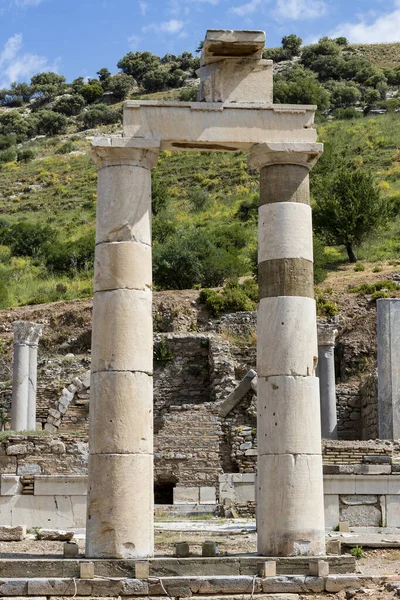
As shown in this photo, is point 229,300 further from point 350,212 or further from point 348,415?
point 350,212

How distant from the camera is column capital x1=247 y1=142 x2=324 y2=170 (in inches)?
615

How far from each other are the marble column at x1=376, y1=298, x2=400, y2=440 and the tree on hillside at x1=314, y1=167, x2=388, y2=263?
22.9m

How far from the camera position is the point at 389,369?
2748 centimetres

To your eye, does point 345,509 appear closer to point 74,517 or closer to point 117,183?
point 74,517

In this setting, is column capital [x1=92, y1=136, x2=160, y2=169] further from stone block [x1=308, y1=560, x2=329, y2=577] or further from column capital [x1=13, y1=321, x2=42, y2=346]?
column capital [x1=13, y1=321, x2=42, y2=346]

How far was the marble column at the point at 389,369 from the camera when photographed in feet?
89.9

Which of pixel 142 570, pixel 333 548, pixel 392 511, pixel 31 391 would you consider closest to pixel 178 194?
pixel 31 391

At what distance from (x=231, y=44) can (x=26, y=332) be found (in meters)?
17.8

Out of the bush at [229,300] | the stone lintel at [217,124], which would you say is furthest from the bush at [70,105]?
the stone lintel at [217,124]

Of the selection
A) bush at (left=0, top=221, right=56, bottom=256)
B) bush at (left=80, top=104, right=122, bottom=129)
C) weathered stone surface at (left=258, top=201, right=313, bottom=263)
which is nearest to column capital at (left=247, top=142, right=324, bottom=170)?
weathered stone surface at (left=258, top=201, right=313, bottom=263)

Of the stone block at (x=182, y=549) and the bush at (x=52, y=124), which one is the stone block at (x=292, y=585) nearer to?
the stone block at (x=182, y=549)

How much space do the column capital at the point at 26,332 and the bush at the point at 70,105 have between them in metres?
77.2

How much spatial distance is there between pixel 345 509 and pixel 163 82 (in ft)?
308

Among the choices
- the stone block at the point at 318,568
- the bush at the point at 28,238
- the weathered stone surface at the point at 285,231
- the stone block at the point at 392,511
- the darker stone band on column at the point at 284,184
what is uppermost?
the bush at the point at 28,238
